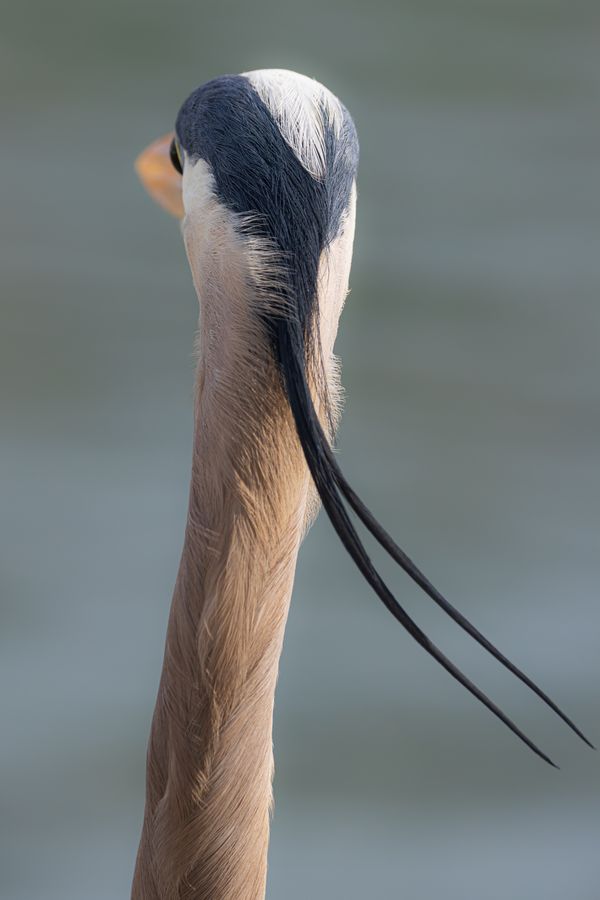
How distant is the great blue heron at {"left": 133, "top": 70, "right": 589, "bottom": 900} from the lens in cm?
91

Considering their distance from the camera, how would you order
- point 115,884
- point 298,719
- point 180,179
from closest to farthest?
point 180,179 < point 115,884 < point 298,719

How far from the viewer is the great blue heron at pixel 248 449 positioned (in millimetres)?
911

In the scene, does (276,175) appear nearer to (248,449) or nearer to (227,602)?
(248,449)

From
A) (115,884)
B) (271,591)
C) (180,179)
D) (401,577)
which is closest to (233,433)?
(271,591)

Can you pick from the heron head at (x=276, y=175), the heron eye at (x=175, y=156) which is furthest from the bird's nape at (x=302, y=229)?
the heron eye at (x=175, y=156)

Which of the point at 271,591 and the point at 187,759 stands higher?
the point at 271,591

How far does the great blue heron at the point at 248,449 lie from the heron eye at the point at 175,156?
55 mm

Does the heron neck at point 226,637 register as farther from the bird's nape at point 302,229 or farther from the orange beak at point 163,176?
the orange beak at point 163,176

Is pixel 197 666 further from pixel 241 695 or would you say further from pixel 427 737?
pixel 427 737

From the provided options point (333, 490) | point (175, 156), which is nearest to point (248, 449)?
point (333, 490)

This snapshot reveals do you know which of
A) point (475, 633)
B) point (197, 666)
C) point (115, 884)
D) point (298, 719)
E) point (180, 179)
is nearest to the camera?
point (475, 633)

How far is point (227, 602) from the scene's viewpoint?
97 cm

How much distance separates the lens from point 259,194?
919 mm

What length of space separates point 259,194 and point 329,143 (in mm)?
78
